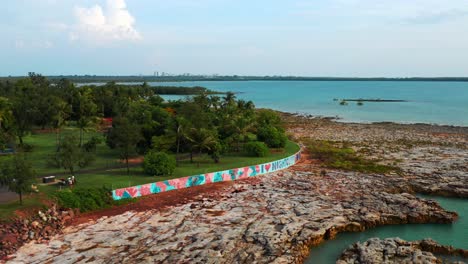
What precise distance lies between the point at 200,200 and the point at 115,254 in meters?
11.0

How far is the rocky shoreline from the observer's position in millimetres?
23828

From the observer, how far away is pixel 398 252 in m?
24.2

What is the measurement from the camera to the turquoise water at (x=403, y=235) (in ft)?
83.2

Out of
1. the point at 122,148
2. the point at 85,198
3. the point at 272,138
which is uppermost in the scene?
the point at 122,148

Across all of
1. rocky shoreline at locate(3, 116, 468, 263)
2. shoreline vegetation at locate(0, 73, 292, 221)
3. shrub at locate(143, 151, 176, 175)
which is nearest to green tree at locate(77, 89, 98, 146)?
shoreline vegetation at locate(0, 73, 292, 221)

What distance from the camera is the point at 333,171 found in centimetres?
4441

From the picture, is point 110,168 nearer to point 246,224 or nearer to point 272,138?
point 246,224

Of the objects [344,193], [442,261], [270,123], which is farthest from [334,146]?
[442,261]

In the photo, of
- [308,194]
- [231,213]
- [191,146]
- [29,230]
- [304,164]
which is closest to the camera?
[29,230]

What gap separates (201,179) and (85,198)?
1088cm

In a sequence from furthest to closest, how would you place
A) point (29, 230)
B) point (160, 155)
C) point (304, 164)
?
point (304, 164), point (160, 155), point (29, 230)

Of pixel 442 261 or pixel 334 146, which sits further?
pixel 334 146

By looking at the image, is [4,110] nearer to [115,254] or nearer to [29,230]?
[29,230]

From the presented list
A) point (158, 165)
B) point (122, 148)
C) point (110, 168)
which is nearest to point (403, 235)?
point (158, 165)
